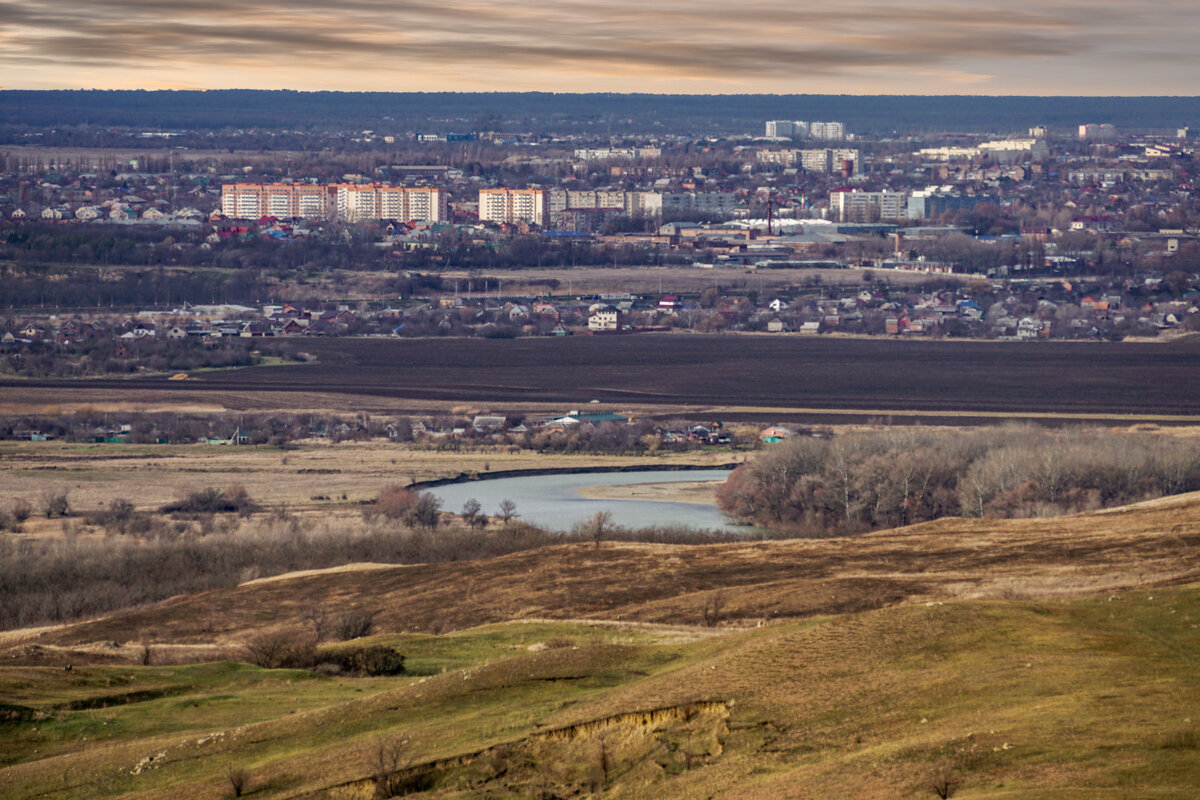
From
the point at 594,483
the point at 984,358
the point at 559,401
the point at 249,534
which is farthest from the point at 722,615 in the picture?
Answer: the point at 984,358

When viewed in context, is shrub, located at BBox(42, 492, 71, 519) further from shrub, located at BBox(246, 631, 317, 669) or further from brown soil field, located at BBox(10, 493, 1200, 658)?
shrub, located at BBox(246, 631, 317, 669)

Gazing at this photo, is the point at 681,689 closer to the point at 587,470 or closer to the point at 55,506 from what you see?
the point at 55,506

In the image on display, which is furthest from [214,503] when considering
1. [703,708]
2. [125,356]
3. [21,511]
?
[125,356]

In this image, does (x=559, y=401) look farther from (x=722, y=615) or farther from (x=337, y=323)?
(x=722, y=615)

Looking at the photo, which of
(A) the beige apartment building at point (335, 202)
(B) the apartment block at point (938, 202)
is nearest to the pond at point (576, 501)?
(A) the beige apartment building at point (335, 202)

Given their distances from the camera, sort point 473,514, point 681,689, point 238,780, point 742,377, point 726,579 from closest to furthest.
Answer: point 238,780
point 681,689
point 726,579
point 473,514
point 742,377

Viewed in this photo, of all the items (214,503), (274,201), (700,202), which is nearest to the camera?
(214,503)

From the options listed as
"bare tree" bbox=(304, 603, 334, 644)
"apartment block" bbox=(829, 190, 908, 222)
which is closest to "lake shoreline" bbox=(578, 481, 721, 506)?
"bare tree" bbox=(304, 603, 334, 644)

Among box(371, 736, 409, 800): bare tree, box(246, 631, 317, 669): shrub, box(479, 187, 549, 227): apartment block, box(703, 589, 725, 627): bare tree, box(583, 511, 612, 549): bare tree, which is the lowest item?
box(583, 511, 612, 549): bare tree
